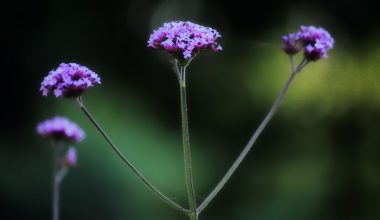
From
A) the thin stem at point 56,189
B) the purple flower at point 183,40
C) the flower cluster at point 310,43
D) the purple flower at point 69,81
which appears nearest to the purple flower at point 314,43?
the flower cluster at point 310,43

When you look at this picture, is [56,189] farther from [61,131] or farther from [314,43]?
[314,43]

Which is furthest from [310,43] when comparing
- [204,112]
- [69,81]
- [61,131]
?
[204,112]

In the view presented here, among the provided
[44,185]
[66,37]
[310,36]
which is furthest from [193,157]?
[310,36]

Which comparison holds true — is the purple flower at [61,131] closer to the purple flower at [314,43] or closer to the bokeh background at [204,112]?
the purple flower at [314,43]

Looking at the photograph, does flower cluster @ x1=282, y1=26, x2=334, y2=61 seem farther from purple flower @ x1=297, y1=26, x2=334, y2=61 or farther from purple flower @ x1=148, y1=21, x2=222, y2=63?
purple flower @ x1=148, y1=21, x2=222, y2=63

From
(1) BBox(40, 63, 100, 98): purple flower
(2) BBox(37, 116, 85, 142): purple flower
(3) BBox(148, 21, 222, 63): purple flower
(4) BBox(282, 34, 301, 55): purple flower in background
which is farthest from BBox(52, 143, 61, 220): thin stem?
(4) BBox(282, 34, 301, 55): purple flower in background

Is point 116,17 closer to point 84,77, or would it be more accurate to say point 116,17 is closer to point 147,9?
point 147,9
